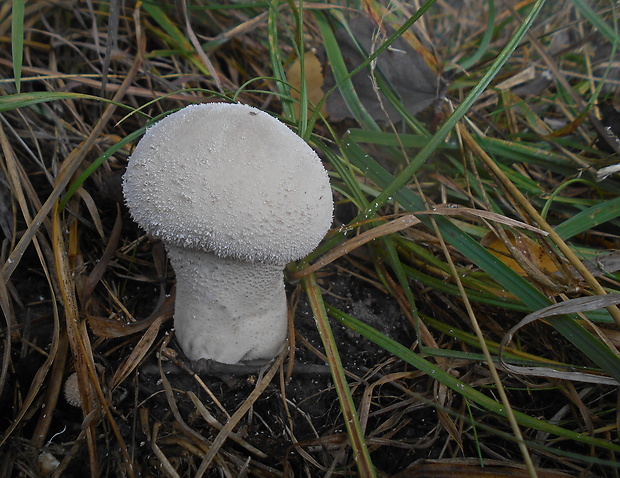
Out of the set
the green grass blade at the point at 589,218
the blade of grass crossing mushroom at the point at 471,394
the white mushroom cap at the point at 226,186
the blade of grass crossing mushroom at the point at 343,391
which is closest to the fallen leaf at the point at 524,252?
the green grass blade at the point at 589,218

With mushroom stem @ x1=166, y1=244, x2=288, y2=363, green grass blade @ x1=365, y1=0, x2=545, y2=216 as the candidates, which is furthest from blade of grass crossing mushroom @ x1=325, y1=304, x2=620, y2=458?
green grass blade @ x1=365, y1=0, x2=545, y2=216

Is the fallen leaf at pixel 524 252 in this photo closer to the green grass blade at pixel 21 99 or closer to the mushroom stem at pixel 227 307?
the mushroom stem at pixel 227 307

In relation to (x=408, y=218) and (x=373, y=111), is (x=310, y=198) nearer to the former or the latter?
(x=408, y=218)

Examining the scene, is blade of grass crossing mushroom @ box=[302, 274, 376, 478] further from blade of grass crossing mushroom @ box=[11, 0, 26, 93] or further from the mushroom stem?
blade of grass crossing mushroom @ box=[11, 0, 26, 93]

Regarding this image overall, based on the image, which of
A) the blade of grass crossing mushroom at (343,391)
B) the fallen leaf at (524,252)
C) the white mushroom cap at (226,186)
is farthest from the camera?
the fallen leaf at (524,252)

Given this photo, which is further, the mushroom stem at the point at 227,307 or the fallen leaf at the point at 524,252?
the fallen leaf at the point at 524,252

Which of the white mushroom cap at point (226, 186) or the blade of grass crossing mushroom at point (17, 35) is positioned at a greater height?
the blade of grass crossing mushroom at point (17, 35)

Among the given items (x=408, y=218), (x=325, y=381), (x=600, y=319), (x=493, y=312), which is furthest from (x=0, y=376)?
(x=600, y=319)

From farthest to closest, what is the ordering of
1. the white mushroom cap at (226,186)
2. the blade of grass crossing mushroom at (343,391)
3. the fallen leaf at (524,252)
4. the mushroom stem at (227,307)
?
the fallen leaf at (524,252) → the mushroom stem at (227,307) → the blade of grass crossing mushroom at (343,391) → the white mushroom cap at (226,186)
